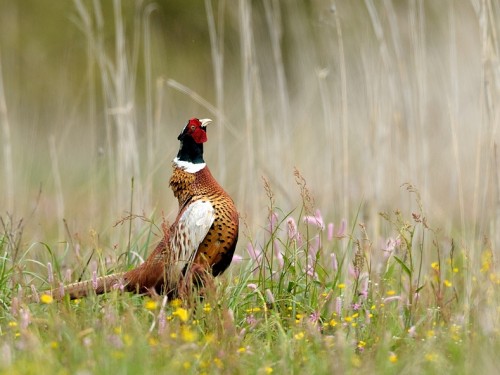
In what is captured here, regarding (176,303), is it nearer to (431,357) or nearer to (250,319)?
(250,319)

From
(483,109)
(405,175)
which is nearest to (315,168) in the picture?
(405,175)

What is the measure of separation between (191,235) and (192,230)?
0.02 meters

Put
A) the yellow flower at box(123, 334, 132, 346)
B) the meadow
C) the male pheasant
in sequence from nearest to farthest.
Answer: the yellow flower at box(123, 334, 132, 346)
the meadow
the male pheasant

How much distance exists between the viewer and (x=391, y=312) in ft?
13.2

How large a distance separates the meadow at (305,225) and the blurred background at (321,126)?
0.9 inches

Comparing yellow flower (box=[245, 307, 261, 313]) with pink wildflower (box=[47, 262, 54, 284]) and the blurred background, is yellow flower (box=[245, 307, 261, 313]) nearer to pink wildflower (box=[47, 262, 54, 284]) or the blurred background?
the blurred background

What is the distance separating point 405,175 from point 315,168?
1361 mm

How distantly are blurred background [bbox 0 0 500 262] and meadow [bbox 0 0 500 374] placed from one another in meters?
0.02

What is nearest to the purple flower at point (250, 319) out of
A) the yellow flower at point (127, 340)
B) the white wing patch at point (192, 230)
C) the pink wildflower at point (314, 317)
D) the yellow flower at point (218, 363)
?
the pink wildflower at point (314, 317)

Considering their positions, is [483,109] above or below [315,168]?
above

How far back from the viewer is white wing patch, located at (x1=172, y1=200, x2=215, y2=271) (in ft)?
13.4

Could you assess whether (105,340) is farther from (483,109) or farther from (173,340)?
(483,109)

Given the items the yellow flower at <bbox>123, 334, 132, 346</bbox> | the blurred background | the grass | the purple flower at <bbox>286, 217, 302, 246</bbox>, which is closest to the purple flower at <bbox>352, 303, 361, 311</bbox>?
the grass

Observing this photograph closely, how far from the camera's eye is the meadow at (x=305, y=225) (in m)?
3.49
